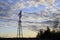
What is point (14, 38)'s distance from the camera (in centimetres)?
6231

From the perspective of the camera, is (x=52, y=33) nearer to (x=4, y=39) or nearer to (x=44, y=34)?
(x=44, y=34)

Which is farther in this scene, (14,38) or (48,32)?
(48,32)

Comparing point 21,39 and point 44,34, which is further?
point 44,34

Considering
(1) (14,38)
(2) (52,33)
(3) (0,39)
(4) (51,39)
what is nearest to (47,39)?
(4) (51,39)

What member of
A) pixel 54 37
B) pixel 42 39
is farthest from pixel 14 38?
pixel 54 37

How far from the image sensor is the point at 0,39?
59.5m

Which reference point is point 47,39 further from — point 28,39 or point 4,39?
point 4,39

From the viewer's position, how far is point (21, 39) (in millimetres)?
59750

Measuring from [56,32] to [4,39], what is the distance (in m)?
18.3

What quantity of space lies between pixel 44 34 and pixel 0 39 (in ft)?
52.8

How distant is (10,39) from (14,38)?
188cm

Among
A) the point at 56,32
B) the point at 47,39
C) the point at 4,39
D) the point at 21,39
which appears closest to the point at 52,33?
the point at 56,32

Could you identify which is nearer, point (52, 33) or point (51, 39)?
point (51, 39)

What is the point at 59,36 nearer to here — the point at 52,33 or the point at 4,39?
the point at 52,33
